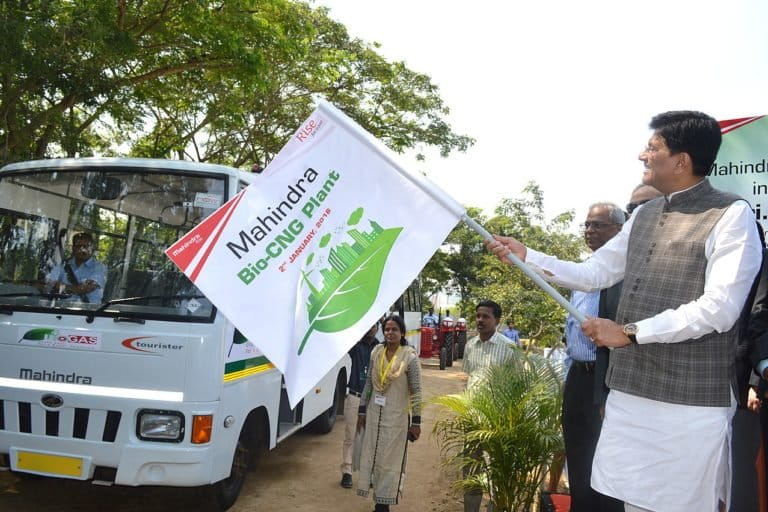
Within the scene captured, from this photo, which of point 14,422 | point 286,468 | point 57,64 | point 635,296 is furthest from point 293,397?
point 57,64

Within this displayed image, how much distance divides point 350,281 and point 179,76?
1001 cm

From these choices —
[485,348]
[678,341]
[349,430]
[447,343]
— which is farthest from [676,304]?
[447,343]

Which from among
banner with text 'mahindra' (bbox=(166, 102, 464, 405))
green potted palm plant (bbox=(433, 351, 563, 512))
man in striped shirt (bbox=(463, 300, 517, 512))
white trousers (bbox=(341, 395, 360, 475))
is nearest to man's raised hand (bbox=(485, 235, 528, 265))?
banner with text 'mahindra' (bbox=(166, 102, 464, 405))

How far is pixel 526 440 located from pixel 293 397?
7.89ft

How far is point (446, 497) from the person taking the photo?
623 cm

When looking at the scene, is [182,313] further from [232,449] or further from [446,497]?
[446,497]

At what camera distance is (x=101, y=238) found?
4746 millimetres

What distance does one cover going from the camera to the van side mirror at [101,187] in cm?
486

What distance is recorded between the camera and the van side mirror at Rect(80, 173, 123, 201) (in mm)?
4859

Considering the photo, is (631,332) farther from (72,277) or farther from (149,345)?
(72,277)

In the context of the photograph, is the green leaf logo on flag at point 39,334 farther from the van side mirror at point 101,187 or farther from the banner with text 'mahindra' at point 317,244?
the banner with text 'mahindra' at point 317,244

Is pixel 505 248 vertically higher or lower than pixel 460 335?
higher

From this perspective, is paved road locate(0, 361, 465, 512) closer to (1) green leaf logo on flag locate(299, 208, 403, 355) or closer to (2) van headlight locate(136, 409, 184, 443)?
(2) van headlight locate(136, 409, 184, 443)

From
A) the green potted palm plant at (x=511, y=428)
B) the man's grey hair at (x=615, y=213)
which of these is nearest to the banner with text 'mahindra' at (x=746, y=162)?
the man's grey hair at (x=615, y=213)
